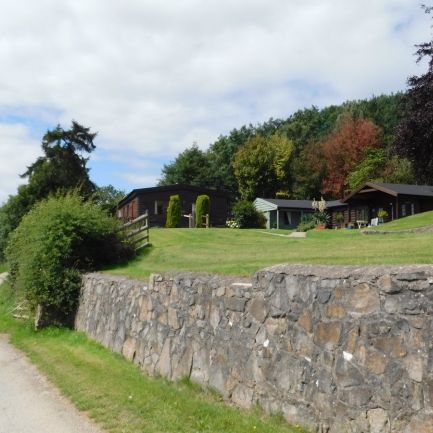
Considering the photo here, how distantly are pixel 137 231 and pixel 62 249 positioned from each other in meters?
5.29

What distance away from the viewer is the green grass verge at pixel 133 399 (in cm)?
569

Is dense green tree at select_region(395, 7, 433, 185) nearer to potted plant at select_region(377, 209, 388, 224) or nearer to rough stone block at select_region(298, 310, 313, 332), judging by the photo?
potted plant at select_region(377, 209, 388, 224)

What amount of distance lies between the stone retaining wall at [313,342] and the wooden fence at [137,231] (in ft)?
34.2

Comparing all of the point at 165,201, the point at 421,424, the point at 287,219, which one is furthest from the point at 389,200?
the point at 421,424

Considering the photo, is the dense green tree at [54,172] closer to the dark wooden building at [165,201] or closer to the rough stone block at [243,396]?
the dark wooden building at [165,201]

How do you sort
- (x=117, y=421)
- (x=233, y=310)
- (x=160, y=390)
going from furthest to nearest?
(x=160, y=390) < (x=233, y=310) < (x=117, y=421)

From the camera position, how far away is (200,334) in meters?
7.50

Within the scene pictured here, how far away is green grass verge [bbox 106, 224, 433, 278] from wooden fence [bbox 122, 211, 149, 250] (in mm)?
475

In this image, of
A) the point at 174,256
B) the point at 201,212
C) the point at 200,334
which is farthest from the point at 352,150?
the point at 200,334

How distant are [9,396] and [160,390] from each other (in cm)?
231

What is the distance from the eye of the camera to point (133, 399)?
22.6 ft

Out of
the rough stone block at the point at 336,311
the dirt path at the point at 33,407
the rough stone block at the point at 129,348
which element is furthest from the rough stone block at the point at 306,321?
the rough stone block at the point at 129,348

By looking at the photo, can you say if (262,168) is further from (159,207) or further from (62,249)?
(62,249)

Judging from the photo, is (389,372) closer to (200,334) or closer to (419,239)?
(200,334)
